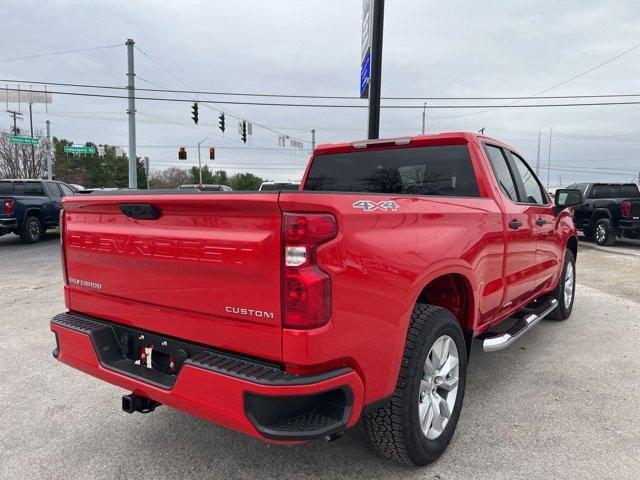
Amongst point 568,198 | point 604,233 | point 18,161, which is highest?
point 18,161

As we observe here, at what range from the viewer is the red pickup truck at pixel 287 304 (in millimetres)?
2023

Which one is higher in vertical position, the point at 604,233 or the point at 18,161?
the point at 18,161

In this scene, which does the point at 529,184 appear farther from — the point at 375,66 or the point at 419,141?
the point at 375,66

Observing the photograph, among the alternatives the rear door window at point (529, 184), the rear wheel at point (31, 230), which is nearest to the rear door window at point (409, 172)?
the rear door window at point (529, 184)

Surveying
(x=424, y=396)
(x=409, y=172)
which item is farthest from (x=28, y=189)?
(x=424, y=396)

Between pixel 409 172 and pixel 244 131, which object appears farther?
pixel 244 131

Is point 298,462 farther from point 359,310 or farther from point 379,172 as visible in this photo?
point 379,172

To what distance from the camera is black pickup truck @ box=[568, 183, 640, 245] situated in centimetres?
1324

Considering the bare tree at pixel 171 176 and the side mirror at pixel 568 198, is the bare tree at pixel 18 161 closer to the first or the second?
the bare tree at pixel 171 176

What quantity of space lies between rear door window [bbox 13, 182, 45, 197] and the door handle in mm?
14657

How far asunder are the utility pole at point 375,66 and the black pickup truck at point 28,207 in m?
8.68

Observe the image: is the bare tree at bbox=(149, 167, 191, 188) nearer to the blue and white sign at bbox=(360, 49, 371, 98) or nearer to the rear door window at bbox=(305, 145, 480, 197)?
the blue and white sign at bbox=(360, 49, 371, 98)

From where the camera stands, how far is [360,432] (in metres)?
3.10

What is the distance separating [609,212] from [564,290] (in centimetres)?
980
